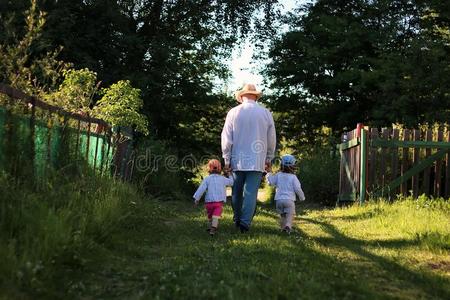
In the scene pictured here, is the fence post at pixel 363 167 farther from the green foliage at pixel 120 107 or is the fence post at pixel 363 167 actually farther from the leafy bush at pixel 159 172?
the leafy bush at pixel 159 172

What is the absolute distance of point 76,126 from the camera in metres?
8.30

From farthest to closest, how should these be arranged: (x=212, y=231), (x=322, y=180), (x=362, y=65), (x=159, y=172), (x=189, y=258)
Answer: (x=362, y=65), (x=322, y=180), (x=159, y=172), (x=212, y=231), (x=189, y=258)

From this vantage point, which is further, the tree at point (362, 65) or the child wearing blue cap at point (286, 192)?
the tree at point (362, 65)

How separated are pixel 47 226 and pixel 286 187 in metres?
4.35

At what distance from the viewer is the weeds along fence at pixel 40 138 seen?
18.9 ft

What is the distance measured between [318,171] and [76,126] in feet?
33.3

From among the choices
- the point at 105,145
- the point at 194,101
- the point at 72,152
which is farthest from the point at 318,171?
the point at 72,152

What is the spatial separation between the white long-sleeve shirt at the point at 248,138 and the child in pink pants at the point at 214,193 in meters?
0.32

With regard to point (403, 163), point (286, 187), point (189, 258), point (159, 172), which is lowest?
point (189, 258)

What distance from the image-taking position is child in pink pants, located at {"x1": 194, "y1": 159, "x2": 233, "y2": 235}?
25.9 feet

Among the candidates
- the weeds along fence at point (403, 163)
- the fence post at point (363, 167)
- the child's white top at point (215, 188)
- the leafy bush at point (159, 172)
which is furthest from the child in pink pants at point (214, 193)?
the leafy bush at point (159, 172)

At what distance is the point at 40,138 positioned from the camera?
6645 millimetres

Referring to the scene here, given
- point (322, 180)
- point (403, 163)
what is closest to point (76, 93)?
point (403, 163)

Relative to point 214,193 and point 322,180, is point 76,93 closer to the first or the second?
point 214,193
